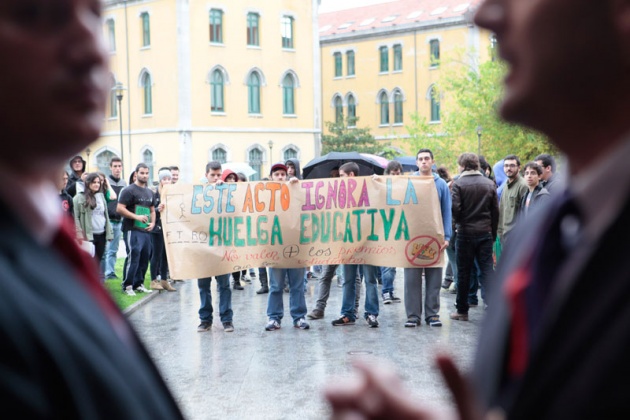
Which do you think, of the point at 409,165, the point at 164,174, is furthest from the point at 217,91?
the point at 164,174

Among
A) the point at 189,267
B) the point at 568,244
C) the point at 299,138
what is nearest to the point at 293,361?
the point at 189,267

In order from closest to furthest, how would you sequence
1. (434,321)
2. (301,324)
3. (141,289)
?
1. (301,324)
2. (434,321)
3. (141,289)

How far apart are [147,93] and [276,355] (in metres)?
41.6

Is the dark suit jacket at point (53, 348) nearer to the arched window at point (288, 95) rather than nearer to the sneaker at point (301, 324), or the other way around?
the sneaker at point (301, 324)

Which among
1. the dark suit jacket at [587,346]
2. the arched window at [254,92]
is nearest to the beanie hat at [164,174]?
the dark suit jacket at [587,346]

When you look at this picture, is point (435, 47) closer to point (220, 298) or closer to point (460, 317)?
point (460, 317)

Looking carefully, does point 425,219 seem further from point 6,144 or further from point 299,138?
point 299,138

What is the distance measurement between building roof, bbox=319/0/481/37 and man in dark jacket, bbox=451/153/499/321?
5007 cm

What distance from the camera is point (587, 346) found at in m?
1.14

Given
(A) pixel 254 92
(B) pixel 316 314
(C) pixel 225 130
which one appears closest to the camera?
(B) pixel 316 314

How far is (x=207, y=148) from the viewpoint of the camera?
48750 millimetres

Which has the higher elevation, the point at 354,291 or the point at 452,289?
the point at 354,291

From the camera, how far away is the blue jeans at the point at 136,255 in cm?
1415

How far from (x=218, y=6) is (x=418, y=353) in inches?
1689
